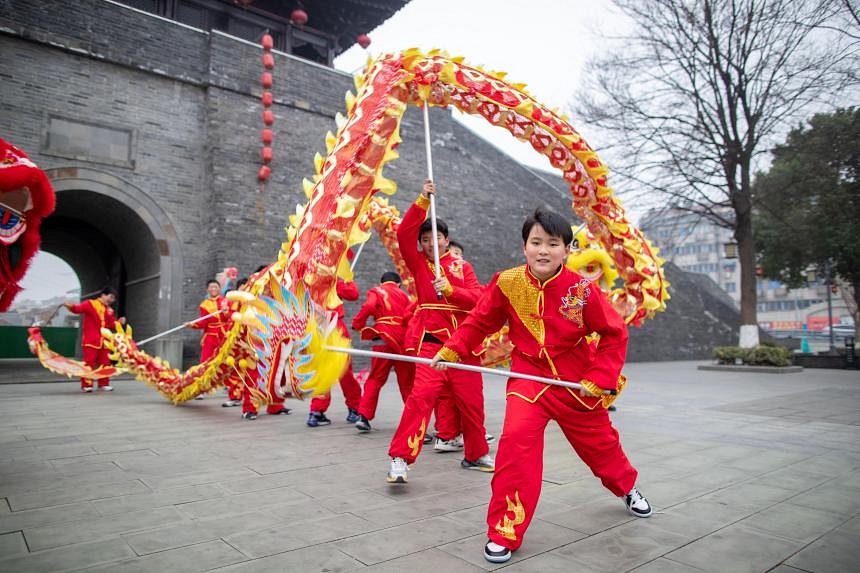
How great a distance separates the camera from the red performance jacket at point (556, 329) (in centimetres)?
258

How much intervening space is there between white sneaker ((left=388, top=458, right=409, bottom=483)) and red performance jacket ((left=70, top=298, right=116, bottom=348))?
7041mm

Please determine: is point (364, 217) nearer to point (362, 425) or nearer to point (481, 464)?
point (481, 464)

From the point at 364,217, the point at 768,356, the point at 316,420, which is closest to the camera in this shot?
the point at 364,217

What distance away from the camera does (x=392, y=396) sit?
8281 mm

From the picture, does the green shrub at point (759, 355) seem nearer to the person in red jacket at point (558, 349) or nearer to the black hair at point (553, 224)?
the person in red jacket at point (558, 349)

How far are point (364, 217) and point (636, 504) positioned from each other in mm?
2030

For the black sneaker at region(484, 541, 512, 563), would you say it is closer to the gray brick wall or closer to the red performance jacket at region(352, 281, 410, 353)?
the red performance jacket at region(352, 281, 410, 353)

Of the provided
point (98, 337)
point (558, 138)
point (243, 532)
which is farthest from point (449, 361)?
point (98, 337)

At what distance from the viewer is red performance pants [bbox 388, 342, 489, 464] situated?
3250 millimetres

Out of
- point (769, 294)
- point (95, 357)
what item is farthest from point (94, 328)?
point (769, 294)

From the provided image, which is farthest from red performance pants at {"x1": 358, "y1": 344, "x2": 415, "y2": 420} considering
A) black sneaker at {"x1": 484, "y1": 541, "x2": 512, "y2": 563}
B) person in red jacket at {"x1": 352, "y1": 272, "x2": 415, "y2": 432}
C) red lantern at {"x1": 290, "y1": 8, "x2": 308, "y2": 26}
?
red lantern at {"x1": 290, "y1": 8, "x2": 308, "y2": 26}

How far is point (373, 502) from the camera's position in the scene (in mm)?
2902

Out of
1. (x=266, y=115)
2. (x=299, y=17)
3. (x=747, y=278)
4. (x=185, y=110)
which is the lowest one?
(x=747, y=278)

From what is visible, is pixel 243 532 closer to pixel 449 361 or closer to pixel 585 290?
pixel 449 361
